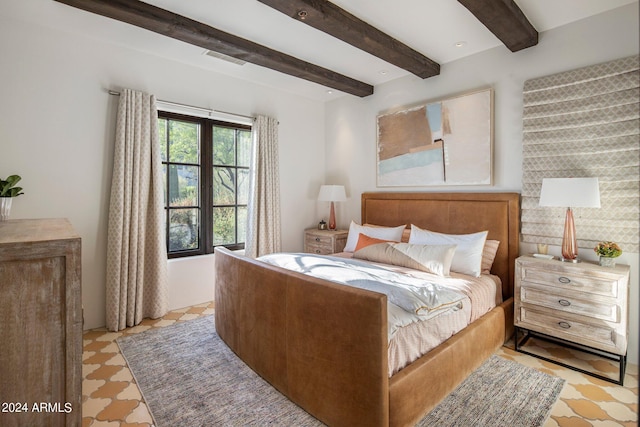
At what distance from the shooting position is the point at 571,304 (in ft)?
7.89

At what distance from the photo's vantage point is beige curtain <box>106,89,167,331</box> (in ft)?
10.0

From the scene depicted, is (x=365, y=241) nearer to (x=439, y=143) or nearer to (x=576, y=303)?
(x=439, y=143)

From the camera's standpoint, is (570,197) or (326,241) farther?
(326,241)

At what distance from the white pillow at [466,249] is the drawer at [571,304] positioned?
384 millimetres

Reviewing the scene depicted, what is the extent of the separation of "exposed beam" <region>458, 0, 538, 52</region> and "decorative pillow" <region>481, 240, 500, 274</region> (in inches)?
68.0

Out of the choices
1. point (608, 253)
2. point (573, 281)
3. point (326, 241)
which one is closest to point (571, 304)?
point (573, 281)

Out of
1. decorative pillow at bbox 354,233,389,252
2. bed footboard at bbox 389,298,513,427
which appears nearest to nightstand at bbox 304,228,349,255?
decorative pillow at bbox 354,233,389,252

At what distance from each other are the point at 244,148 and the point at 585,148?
3448 millimetres

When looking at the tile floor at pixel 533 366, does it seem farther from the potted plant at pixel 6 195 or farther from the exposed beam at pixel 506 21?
the exposed beam at pixel 506 21

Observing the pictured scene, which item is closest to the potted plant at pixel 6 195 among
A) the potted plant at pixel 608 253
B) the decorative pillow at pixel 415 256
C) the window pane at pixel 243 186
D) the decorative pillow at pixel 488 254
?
the window pane at pixel 243 186

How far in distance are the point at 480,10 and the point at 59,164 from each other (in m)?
3.58

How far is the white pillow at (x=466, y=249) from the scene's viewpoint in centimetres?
284

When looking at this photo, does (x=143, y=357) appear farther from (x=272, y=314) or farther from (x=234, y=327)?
(x=272, y=314)

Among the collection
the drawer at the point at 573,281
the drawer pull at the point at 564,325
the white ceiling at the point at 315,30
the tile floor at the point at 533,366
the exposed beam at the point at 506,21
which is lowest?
the tile floor at the point at 533,366
